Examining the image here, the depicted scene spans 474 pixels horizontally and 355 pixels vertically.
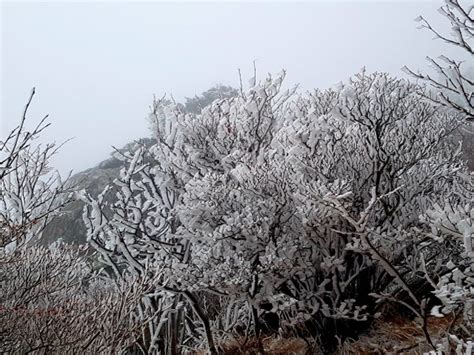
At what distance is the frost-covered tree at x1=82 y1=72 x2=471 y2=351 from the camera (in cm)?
516

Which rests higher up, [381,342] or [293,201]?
[293,201]

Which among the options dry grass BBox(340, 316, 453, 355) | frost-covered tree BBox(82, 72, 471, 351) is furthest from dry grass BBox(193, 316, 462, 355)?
frost-covered tree BBox(82, 72, 471, 351)

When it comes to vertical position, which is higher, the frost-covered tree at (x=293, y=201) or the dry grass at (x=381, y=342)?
the frost-covered tree at (x=293, y=201)

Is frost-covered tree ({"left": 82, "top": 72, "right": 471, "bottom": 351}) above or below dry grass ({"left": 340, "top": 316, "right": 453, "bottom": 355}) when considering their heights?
above

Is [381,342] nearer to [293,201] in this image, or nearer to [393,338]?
[393,338]

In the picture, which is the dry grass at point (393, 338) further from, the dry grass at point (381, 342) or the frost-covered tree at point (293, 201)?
the frost-covered tree at point (293, 201)

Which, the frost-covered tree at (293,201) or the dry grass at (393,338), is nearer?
the dry grass at (393,338)

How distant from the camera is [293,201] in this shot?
5383mm

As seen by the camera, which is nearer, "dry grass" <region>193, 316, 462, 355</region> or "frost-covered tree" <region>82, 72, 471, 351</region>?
"dry grass" <region>193, 316, 462, 355</region>

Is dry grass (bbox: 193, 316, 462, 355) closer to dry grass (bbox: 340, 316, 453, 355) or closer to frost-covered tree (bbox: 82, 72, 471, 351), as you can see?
dry grass (bbox: 340, 316, 453, 355)

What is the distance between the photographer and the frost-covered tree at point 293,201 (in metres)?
5.16

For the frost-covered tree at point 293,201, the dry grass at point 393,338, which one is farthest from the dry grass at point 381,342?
the frost-covered tree at point 293,201

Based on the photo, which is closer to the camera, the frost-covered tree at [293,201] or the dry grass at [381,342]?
the dry grass at [381,342]

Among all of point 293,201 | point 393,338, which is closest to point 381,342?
point 393,338
